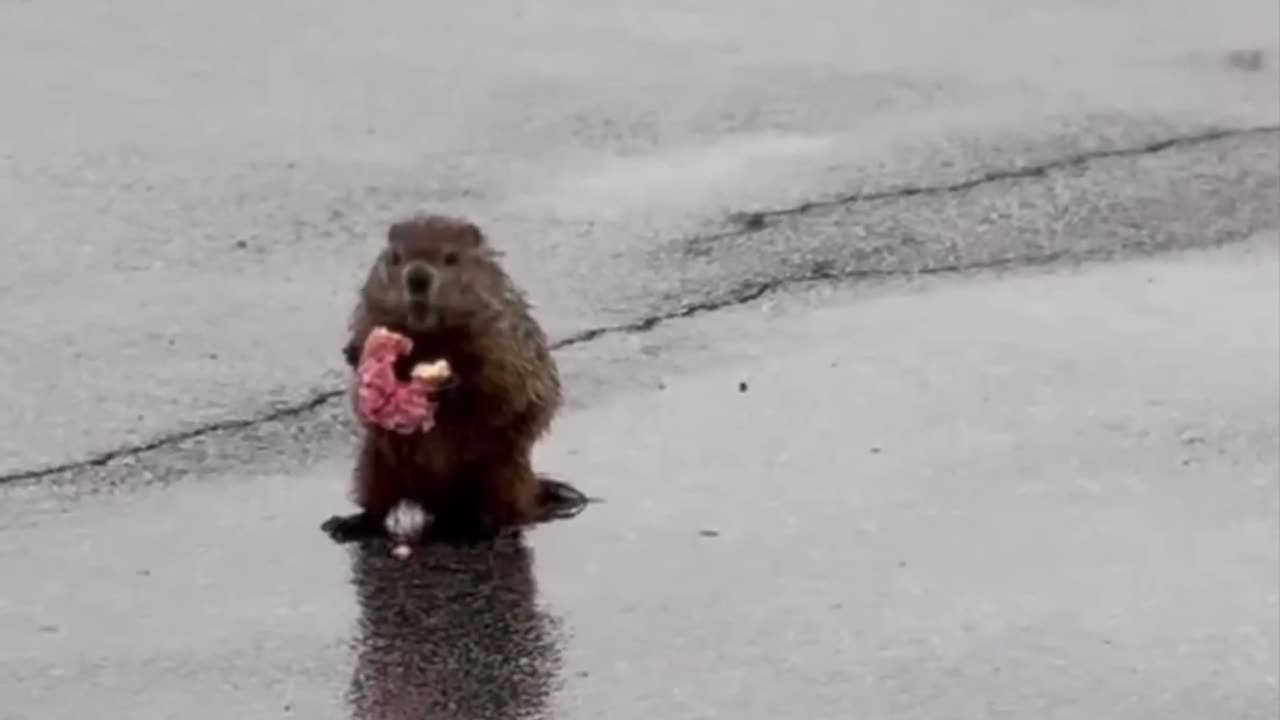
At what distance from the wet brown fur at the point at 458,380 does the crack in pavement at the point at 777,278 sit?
2.33 ft

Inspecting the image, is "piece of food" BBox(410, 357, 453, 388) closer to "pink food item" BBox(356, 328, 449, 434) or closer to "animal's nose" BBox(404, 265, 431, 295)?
"pink food item" BBox(356, 328, 449, 434)

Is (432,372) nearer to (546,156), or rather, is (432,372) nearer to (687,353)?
(687,353)

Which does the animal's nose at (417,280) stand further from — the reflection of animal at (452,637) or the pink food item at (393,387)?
the reflection of animal at (452,637)

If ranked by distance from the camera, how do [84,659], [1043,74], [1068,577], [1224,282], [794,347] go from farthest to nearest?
[1043,74]
[1224,282]
[794,347]
[1068,577]
[84,659]

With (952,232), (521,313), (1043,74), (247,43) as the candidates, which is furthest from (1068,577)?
(247,43)

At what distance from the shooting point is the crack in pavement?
5799 millimetres

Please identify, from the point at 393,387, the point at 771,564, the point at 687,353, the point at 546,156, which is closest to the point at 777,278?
the point at 687,353

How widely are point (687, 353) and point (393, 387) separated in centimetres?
156

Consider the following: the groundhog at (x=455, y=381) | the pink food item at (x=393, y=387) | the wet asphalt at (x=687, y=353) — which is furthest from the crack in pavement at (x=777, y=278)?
the pink food item at (x=393, y=387)

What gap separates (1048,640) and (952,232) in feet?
8.50

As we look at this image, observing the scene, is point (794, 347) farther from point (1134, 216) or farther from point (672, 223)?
point (1134, 216)

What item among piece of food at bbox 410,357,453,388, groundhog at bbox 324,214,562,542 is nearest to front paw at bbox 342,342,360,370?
groundhog at bbox 324,214,562,542

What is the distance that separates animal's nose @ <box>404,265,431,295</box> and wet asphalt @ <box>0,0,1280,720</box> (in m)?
0.48

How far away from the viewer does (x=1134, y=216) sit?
7598 millimetres
